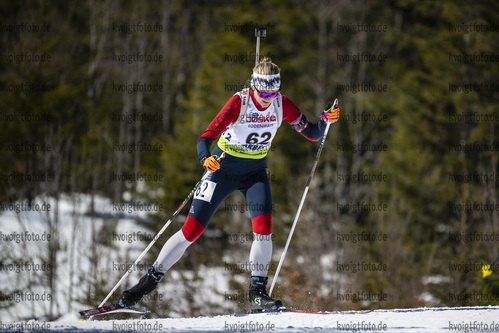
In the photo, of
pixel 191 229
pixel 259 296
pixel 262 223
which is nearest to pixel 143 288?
pixel 191 229

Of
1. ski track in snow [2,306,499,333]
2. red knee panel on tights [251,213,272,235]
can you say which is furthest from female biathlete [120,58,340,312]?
ski track in snow [2,306,499,333]

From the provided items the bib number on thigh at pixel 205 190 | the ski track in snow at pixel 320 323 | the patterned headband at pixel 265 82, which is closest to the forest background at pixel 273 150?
the ski track in snow at pixel 320 323

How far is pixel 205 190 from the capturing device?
4809mm

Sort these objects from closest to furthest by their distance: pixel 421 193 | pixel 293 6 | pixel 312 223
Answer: pixel 312 223 → pixel 421 193 → pixel 293 6

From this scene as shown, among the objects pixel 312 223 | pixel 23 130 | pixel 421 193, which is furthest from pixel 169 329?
pixel 421 193

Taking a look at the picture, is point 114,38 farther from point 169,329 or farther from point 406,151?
point 169,329

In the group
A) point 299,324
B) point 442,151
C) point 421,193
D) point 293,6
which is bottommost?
point 299,324

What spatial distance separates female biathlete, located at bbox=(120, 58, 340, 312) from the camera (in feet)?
15.6

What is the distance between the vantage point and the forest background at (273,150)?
10.1 meters

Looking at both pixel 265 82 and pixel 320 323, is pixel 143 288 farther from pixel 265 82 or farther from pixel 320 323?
pixel 265 82

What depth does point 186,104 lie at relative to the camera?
19.4 m

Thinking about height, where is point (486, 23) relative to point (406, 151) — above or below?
above

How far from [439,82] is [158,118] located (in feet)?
36.5

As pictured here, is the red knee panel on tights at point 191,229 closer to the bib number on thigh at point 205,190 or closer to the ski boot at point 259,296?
the bib number on thigh at point 205,190
